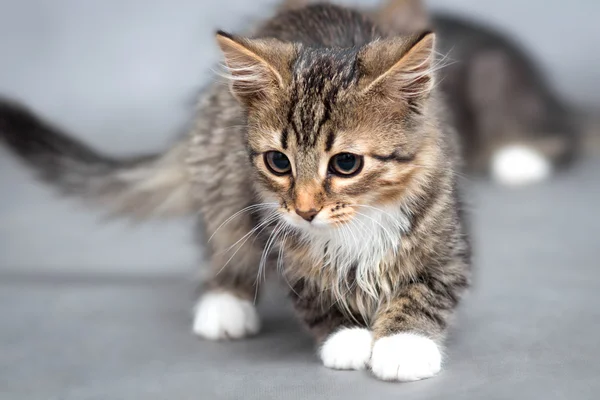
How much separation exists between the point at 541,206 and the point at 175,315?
1.85 metres

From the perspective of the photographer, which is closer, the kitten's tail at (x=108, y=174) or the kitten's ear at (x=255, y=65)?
the kitten's ear at (x=255, y=65)

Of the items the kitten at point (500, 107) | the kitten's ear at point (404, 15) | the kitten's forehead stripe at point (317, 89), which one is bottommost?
the kitten at point (500, 107)

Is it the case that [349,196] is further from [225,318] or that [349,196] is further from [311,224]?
[225,318]

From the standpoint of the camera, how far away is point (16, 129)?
3.07m

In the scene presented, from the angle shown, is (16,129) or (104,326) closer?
(104,326)

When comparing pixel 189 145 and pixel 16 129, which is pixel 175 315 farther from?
pixel 16 129

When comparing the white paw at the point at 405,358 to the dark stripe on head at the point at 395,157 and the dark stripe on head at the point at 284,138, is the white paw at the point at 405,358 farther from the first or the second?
the dark stripe on head at the point at 284,138

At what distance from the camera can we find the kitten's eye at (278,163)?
7.51 ft

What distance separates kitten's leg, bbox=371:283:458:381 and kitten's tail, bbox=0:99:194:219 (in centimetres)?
98

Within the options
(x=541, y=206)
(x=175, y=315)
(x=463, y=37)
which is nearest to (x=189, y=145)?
(x=175, y=315)

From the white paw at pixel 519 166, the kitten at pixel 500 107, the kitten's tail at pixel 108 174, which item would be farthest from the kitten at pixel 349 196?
the kitten at pixel 500 107

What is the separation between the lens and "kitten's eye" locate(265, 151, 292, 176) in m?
2.29

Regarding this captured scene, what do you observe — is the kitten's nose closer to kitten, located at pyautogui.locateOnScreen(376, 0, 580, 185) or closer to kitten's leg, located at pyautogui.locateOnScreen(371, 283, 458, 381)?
kitten's leg, located at pyautogui.locateOnScreen(371, 283, 458, 381)

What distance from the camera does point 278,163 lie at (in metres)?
2.31
